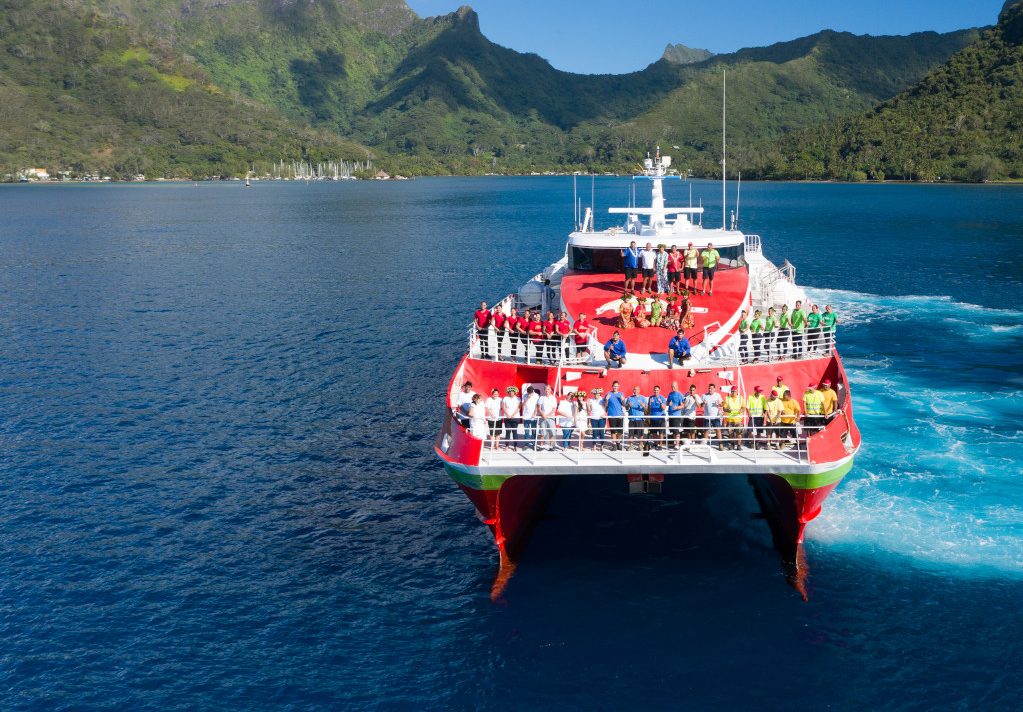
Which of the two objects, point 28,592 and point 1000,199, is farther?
point 1000,199

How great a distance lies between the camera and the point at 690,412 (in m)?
19.9

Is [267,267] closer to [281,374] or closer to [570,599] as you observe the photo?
[281,374]

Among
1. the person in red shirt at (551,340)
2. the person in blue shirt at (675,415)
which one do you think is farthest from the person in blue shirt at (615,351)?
the person in blue shirt at (675,415)

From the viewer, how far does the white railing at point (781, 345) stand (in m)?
23.5

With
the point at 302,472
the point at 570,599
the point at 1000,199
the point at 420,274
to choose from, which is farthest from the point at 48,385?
the point at 1000,199

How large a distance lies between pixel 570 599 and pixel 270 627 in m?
6.64

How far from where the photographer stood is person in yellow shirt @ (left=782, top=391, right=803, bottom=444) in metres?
19.8

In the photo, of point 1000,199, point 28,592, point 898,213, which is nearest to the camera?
point 28,592

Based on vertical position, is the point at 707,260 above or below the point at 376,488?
above

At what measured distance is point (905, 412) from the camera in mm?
31453

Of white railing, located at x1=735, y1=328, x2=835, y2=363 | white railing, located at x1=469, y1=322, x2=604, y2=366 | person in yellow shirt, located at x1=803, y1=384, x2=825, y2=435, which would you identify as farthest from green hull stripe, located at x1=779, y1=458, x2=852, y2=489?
white railing, located at x1=469, y1=322, x2=604, y2=366

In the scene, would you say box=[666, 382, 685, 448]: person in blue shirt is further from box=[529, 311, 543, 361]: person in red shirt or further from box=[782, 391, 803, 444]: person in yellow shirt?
box=[529, 311, 543, 361]: person in red shirt

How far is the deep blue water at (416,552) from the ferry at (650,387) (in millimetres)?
1681

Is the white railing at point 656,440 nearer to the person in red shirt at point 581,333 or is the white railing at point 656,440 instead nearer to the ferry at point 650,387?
the ferry at point 650,387
